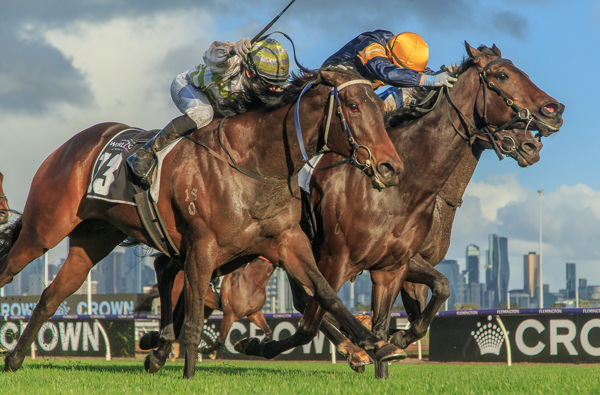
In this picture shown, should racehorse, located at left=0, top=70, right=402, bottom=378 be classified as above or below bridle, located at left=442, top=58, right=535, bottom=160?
below

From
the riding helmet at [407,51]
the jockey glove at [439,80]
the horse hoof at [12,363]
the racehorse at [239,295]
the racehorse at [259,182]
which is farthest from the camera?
the racehorse at [239,295]

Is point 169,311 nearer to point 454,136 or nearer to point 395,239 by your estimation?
point 395,239

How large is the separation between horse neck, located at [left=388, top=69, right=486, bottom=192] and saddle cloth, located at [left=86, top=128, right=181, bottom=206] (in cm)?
199

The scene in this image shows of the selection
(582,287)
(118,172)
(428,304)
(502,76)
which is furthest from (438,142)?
(582,287)

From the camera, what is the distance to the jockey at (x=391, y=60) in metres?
5.96

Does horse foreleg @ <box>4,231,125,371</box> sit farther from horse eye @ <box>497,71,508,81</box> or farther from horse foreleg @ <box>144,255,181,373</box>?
horse eye @ <box>497,71,508,81</box>

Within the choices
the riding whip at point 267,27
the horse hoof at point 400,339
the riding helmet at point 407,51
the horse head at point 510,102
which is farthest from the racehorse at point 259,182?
the horse head at point 510,102

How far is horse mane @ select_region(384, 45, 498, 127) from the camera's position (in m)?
6.30

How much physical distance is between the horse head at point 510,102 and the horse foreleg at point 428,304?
1393mm

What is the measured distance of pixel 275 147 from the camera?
536cm

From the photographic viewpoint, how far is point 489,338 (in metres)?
11.7

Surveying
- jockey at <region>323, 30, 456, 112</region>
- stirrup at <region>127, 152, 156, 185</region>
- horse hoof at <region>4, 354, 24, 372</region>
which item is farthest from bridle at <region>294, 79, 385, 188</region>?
horse hoof at <region>4, 354, 24, 372</region>

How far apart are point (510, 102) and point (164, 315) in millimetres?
3494

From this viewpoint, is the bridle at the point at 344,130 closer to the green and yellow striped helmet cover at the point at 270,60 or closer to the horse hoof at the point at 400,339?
the green and yellow striped helmet cover at the point at 270,60
